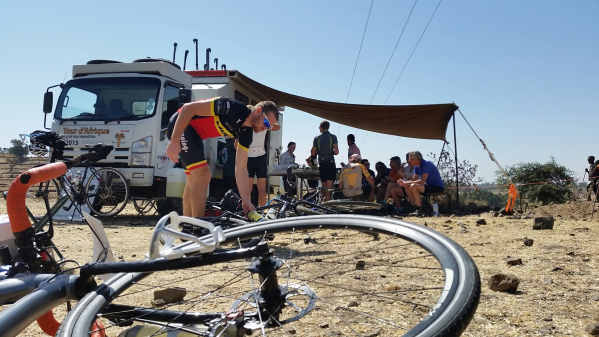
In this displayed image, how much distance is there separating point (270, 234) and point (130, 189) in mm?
5969

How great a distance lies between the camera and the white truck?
6801 millimetres

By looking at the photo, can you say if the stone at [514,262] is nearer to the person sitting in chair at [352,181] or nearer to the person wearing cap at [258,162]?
the person wearing cap at [258,162]

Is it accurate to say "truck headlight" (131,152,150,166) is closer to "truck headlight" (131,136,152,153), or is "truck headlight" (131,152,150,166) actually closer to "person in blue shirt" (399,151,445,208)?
"truck headlight" (131,136,152,153)

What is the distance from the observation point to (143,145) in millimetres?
6789

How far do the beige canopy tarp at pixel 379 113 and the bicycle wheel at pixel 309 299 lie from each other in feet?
26.0

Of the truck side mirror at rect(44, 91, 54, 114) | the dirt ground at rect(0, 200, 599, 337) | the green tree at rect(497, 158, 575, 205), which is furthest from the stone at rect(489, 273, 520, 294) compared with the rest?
the green tree at rect(497, 158, 575, 205)

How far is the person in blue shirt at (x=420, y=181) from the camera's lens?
25.0ft

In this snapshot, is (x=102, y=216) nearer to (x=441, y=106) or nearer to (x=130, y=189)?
(x=130, y=189)

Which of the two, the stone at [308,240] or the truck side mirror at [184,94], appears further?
the truck side mirror at [184,94]

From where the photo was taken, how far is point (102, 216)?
702 cm

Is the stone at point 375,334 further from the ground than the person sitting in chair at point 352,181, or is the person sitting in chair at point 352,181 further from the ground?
the person sitting in chair at point 352,181

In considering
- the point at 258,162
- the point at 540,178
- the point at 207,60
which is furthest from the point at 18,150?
the point at 540,178

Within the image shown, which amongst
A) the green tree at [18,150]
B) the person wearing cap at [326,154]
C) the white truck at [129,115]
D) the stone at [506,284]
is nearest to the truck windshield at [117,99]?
the white truck at [129,115]

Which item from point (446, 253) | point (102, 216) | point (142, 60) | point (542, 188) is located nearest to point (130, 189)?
point (102, 216)
